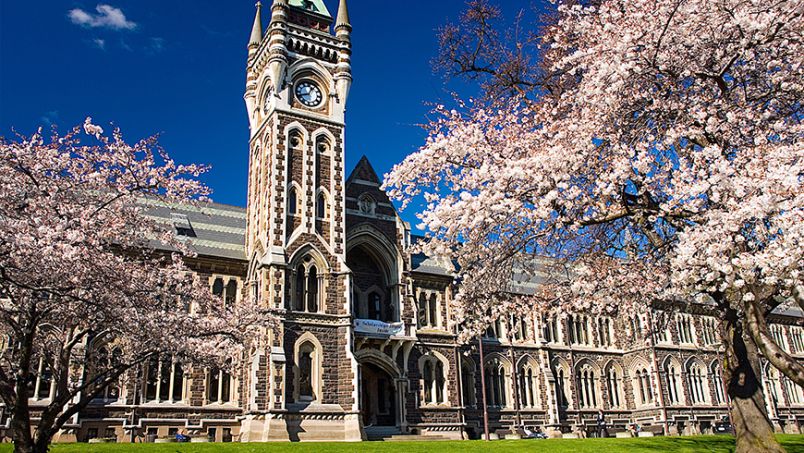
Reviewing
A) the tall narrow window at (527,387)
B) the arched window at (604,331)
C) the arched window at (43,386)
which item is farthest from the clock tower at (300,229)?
the arched window at (604,331)

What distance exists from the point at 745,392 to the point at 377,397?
2431 centimetres

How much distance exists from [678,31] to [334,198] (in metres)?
23.8

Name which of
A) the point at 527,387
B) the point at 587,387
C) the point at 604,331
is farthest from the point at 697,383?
the point at 527,387

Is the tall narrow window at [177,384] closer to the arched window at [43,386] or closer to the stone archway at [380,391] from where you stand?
the arched window at [43,386]

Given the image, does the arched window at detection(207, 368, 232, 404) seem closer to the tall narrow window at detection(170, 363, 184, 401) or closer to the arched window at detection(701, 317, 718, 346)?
the tall narrow window at detection(170, 363, 184, 401)

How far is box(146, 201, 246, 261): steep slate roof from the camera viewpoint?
1391 inches

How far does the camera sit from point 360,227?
36906mm

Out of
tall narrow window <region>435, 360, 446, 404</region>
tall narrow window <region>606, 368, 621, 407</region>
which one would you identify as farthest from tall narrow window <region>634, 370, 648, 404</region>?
tall narrow window <region>435, 360, 446, 404</region>

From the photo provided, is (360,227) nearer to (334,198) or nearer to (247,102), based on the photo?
(334,198)

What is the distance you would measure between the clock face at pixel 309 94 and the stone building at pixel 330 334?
5.4 inches

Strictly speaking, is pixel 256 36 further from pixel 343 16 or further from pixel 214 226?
pixel 214 226

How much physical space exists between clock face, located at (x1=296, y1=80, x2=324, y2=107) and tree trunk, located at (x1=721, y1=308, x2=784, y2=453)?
2616cm

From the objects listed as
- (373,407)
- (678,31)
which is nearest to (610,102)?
(678,31)

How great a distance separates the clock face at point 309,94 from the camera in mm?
36812
